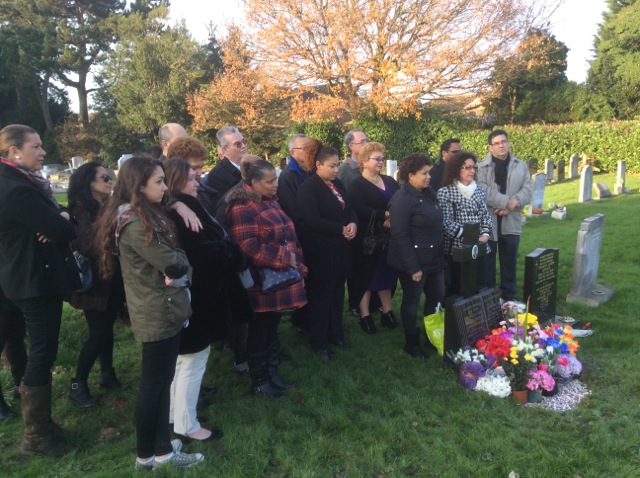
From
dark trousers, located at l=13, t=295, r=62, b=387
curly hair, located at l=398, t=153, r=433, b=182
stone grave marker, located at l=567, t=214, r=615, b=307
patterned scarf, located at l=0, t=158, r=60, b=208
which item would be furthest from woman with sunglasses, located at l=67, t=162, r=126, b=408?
stone grave marker, located at l=567, t=214, r=615, b=307

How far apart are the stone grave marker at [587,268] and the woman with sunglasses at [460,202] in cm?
152

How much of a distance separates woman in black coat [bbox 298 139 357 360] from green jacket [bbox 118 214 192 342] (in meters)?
1.82

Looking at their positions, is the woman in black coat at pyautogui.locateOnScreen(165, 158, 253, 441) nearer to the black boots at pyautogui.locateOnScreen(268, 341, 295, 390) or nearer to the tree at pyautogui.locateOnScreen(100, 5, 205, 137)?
the black boots at pyautogui.locateOnScreen(268, 341, 295, 390)

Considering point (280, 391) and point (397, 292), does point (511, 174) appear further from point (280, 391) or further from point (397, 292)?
point (280, 391)

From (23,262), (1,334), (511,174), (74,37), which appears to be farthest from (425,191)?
(74,37)

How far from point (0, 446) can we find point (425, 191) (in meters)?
3.73

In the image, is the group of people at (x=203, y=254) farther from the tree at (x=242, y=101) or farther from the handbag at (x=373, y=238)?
the tree at (x=242, y=101)

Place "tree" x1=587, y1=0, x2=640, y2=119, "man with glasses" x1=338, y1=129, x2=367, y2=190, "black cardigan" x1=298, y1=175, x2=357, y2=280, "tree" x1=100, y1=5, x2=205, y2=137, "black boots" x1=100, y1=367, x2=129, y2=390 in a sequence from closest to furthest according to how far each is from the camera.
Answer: "black boots" x1=100, y1=367, x2=129, y2=390 → "black cardigan" x1=298, y1=175, x2=357, y2=280 → "man with glasses" x1=338, y1=129, x2=367, y2=190 → "tree" x1=587, y1=0, x2=640, y2=119 → "tree" x1=100, y1=5, x2=205, y2=137

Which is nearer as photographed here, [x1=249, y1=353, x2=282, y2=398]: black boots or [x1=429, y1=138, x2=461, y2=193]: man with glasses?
[x1=249, y1=353, x2=282, y2=398]: black boots

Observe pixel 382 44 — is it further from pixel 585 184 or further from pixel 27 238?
pixel 27 238

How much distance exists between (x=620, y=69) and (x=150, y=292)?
31.4 meters

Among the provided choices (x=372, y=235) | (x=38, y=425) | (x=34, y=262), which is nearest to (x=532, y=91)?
(x=372, y=235)

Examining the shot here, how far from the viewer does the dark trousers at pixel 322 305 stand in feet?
14.4

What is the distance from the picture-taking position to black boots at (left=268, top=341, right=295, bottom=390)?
3.88 meters
